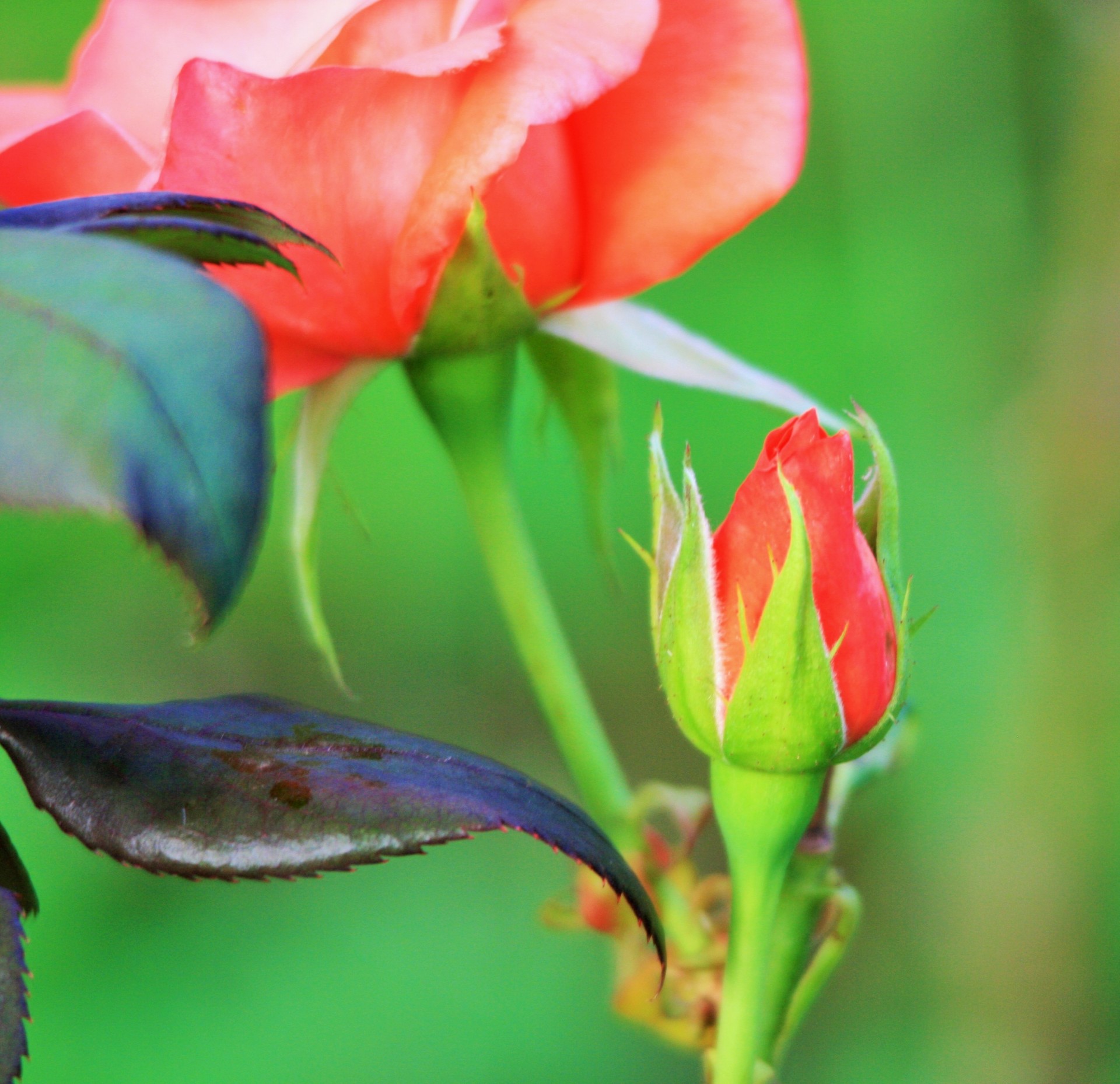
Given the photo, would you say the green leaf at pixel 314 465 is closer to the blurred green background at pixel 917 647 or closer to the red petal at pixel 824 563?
the red petal at pixel 824 563

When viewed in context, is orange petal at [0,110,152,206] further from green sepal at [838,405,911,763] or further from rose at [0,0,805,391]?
green sepal at [838,405,911,763]

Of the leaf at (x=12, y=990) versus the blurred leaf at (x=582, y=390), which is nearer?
the leaf at (x=12, y=990)

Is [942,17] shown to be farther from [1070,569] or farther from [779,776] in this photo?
[779,776]

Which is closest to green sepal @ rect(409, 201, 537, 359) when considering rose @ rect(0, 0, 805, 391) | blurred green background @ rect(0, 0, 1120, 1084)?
rose @ rect(0, 0, 805, 391)

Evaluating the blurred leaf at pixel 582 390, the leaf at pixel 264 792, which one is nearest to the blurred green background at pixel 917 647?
the blurred leaf at pixel 582 390

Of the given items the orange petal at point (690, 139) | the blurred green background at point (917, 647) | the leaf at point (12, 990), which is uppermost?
the orange petal at point (690, 139)

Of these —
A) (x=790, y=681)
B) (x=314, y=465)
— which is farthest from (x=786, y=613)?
(x=314, y=465)
